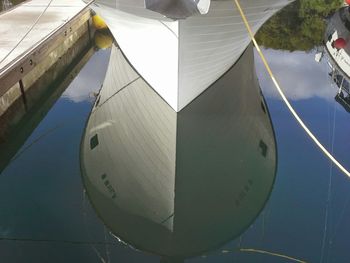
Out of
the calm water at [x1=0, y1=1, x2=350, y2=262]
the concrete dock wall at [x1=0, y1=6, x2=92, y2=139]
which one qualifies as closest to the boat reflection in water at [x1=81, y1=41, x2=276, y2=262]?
the calm water at [x1=0, y1=1, x2=350, y2=262]

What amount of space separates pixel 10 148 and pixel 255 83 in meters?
4.98

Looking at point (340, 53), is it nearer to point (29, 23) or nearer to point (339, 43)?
point (339, 43)

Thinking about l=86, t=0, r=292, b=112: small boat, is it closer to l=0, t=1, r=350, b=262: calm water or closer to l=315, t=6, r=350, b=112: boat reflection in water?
l=0, t=1, r=350, b=262: calm water

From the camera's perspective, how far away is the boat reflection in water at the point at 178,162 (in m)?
4.87

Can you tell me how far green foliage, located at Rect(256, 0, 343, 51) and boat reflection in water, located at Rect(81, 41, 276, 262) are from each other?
4.66m

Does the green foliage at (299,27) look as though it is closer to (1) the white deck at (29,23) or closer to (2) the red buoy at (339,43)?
(2) the red buoy at (339,43)

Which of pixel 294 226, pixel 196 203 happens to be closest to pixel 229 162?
pixel 196 203

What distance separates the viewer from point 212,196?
545 centimetres

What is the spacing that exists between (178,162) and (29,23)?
570 centimetres

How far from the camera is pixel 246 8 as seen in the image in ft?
20.0

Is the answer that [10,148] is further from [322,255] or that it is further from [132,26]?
[322,255]

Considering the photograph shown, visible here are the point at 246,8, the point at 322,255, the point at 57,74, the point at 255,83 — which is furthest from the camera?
the point at 57,74

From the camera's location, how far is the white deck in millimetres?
7622

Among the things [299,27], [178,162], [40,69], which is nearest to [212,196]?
[178,162]
